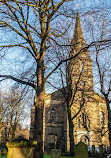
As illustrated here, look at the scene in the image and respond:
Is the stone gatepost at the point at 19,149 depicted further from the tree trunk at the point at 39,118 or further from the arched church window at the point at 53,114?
the arched church window at the point at 53,114

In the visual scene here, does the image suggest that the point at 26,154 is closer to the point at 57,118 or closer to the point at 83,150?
the point at 83,150

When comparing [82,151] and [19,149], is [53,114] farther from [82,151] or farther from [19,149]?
[19,149]

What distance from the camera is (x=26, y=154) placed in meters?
5.50

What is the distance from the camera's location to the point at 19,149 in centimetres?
544

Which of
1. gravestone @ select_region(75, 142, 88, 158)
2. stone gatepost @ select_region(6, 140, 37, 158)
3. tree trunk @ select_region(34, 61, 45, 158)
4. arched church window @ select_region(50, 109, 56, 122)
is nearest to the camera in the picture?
stone gatepost @ select_region(6, 140, 37, 158)

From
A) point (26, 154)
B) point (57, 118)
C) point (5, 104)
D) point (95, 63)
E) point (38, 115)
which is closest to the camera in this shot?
point (26, 154)

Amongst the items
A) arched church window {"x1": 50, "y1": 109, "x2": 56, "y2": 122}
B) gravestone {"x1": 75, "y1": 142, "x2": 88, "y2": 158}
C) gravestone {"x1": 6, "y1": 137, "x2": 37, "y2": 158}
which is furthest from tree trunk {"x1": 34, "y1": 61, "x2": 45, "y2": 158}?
arched church window {"x1": 50, "y1": 109, "x2": 56, "y2": 122}

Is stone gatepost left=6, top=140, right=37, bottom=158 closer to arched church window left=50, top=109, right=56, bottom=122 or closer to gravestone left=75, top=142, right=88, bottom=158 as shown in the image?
gravestone left=75, top=142, right=88, bottom=158

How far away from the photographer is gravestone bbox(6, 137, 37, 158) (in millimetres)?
5348

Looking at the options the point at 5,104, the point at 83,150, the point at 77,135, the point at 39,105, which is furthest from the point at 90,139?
the point at 39,105

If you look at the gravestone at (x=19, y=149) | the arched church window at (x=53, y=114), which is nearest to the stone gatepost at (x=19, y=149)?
the gravestone at (x=19, y=149)

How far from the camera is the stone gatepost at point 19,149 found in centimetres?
535

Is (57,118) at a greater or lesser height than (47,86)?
lesser

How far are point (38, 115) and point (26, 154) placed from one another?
1669 mm
